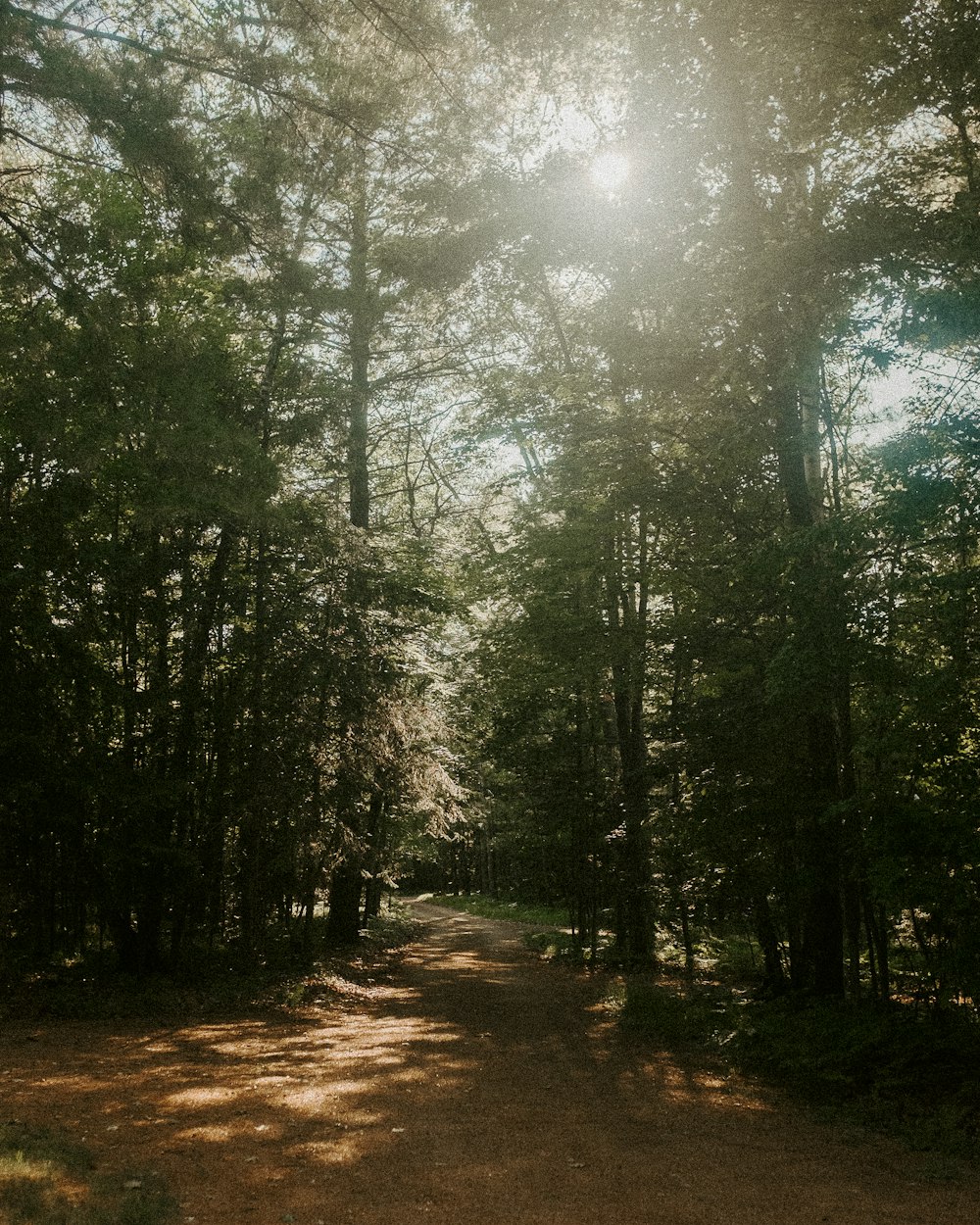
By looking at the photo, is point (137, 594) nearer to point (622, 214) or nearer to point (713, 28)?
point (622, 214)

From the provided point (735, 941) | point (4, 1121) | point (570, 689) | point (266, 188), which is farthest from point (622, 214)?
point (735, 941)

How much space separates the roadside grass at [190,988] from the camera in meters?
10.3

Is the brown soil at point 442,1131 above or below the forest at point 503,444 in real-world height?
below

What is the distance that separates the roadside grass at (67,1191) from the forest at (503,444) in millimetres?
5411

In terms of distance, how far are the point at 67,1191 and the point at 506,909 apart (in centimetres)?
3065

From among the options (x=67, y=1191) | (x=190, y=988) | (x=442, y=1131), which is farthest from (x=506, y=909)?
(x=67, y=1191)

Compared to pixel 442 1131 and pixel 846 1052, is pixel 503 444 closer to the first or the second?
pixel 846 1052

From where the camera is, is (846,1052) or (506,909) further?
(506,909)

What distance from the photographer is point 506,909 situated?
34.2 meters

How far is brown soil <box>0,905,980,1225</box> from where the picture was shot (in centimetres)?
503

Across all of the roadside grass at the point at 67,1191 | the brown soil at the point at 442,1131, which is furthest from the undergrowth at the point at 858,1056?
the roadside grass at the point at 67,1191

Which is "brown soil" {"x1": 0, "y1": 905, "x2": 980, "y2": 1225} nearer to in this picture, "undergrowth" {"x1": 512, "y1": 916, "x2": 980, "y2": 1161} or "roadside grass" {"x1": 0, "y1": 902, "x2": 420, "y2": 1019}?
"undergrowth" {"x1": 512, "y1": 916, "x2": 980, "y2": 1161}

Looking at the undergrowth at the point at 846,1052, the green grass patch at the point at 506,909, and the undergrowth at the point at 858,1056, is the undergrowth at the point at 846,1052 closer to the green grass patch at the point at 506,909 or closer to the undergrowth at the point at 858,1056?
the undergrowth at the point at 858,1056

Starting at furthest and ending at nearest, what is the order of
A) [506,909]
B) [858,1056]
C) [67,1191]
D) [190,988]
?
[506,909]
[190,988]
[858,1056]
[67,1191]
